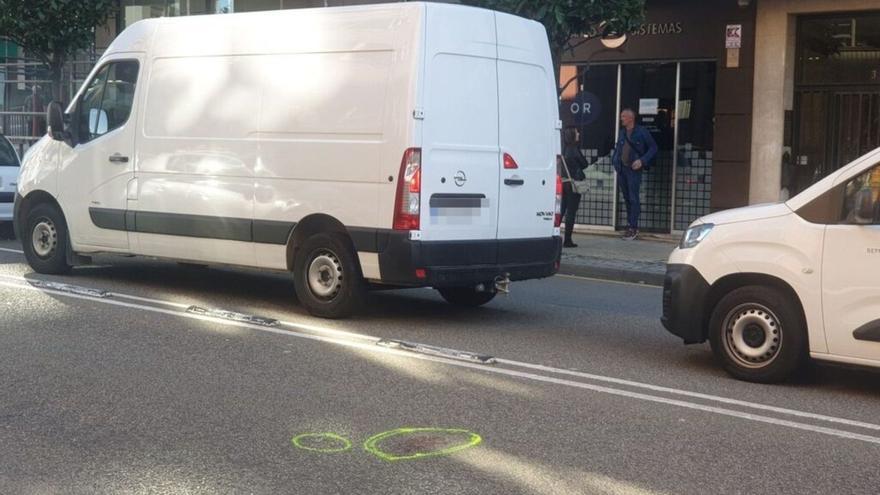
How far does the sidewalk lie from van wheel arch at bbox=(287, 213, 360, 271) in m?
4.96

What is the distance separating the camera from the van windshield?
16.7 metres

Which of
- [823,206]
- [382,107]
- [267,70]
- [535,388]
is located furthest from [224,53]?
[823,206]

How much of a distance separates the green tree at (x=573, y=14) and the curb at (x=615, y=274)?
3.02 metres

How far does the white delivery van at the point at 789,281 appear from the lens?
7.06 metres

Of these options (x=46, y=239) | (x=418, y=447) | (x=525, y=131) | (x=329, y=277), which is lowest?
(x=418, y=447)

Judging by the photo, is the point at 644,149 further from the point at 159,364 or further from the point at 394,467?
the point at 394,467

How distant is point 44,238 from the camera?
11922 mm

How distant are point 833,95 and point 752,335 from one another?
970 centimetres

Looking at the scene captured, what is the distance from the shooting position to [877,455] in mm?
5895

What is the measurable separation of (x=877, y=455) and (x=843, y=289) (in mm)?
1470

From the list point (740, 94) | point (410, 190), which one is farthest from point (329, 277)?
point (740, 94)

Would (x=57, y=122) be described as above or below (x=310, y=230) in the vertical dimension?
above

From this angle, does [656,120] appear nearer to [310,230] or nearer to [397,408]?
[310,230]

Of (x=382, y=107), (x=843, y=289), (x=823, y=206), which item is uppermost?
(x=382, y=107)
